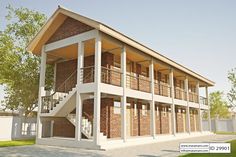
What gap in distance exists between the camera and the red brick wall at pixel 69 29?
1422 centimetres

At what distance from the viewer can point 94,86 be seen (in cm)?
1238

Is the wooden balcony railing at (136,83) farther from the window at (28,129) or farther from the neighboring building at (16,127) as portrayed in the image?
the window at (28,129)

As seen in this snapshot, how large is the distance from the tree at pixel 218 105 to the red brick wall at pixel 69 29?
38.7m

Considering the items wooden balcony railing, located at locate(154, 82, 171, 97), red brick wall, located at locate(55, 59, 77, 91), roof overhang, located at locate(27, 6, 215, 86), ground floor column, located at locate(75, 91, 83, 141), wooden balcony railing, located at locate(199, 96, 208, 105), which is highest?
roof overhang, located at locate(27, 6, 215, 86)

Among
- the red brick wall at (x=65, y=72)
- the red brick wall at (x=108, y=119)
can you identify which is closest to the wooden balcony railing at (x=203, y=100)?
the red brick wall at (x=108, y=119)

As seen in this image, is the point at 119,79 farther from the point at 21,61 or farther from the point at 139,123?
the point at 21,61

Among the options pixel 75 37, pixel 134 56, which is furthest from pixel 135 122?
pixel 75 37

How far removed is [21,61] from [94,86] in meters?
12.0

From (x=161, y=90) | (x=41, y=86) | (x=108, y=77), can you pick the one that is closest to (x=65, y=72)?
(x=41, y=86)

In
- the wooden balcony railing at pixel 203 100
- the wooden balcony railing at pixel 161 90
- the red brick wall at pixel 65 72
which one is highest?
the red brick wall at pixel 65 72

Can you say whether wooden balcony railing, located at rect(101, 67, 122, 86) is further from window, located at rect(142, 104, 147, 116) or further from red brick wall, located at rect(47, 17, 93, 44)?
window, located at rect(142, 104, 147, 116)

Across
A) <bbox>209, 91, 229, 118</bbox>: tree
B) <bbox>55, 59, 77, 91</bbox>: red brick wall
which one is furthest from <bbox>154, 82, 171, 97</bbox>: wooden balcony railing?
<bbox>209, 91, 229, 118</bbox>: tree

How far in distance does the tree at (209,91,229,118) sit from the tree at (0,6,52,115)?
34.7 meters

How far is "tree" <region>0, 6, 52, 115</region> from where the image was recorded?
66.5ft
